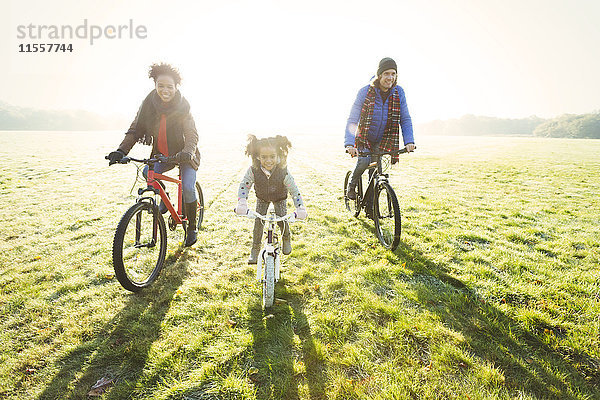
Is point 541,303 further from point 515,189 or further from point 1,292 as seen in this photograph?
point 515,189

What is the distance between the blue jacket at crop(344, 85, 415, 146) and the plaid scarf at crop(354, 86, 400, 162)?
7 cm

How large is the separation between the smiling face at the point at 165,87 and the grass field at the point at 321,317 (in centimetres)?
298

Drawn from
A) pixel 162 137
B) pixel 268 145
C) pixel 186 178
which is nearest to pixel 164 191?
pixel 186 178

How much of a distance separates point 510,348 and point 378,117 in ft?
14.2

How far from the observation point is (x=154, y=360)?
297cm

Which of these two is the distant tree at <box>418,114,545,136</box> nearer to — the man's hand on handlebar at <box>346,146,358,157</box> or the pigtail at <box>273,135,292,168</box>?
the man's hand on handlebar at <box>346,146,358,157</box>

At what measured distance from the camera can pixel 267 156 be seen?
3.82m

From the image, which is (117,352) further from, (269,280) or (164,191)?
(164,191)

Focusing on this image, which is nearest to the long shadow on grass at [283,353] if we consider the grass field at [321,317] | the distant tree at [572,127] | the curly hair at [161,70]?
the grass field at [321,317]

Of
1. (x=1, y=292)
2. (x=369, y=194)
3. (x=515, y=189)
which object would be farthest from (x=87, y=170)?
(x=515, y=189)

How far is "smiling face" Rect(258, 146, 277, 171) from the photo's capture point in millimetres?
3791

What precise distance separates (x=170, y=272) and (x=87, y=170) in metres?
16.4

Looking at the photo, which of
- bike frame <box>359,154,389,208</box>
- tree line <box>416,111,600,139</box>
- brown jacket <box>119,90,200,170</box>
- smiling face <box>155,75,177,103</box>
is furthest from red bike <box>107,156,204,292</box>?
tree line <box>416,111,600,139</box>

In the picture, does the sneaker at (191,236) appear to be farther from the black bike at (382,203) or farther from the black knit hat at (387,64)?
the black knit hat at (387,64)
